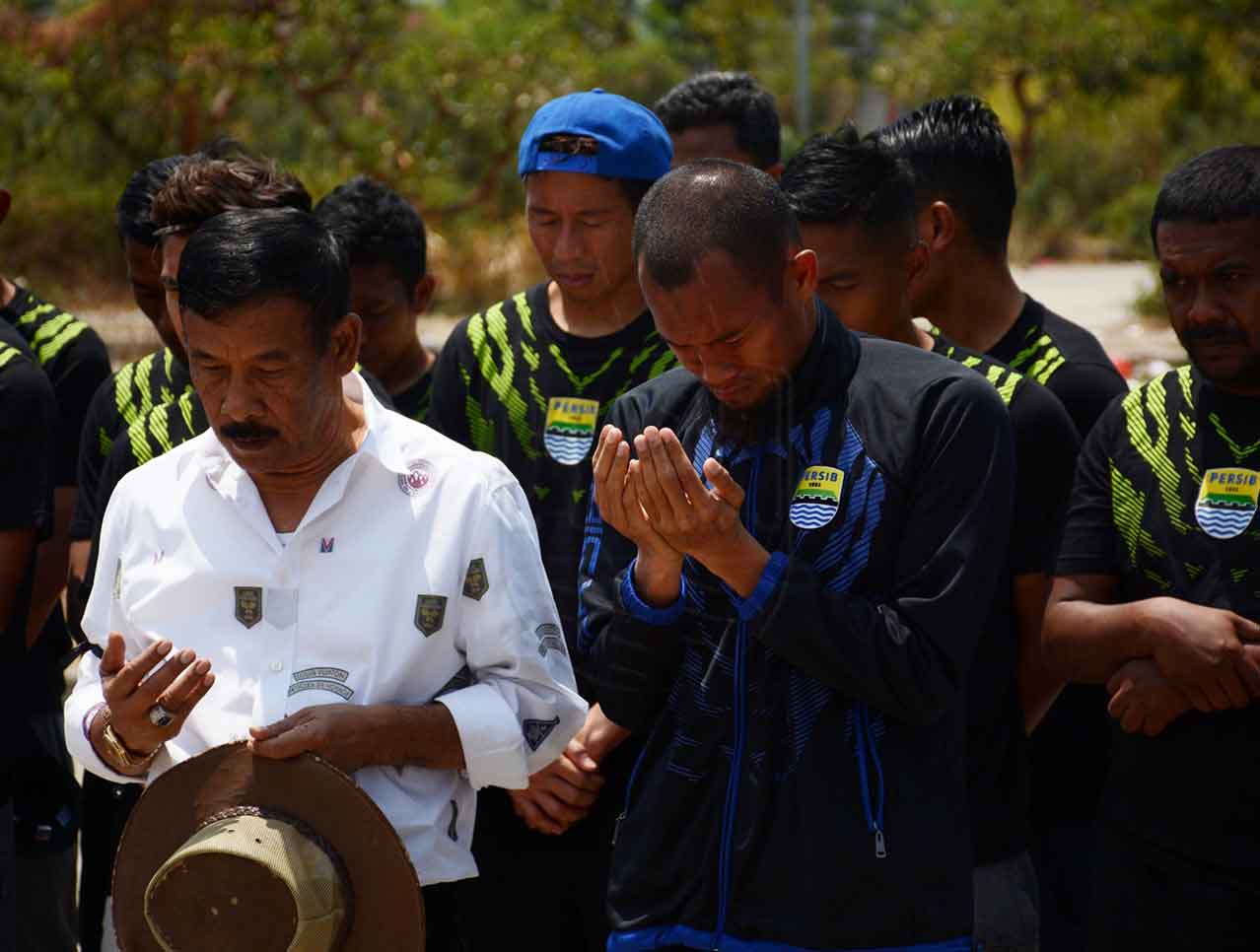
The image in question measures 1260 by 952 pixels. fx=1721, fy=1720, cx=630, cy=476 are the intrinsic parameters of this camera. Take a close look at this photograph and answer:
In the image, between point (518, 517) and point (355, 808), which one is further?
point (518, 517)

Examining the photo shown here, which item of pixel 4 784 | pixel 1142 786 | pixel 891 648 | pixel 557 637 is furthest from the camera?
pixel 4 784

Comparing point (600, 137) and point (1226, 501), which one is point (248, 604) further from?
point (1226, 501)

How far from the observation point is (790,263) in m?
2.84

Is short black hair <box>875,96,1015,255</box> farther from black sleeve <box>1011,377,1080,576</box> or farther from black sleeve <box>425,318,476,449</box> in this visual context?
black sleeve <box>425,318,476,449</box>

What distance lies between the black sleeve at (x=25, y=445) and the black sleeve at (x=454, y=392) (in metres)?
0.89

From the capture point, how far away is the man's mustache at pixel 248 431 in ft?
9.67

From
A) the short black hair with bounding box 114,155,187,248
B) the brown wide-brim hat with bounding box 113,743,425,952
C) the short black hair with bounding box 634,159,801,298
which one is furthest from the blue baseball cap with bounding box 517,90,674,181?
the brown wide-brim hat with bounding box 113,743,425,952

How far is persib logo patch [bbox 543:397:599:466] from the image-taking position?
390 centimetres

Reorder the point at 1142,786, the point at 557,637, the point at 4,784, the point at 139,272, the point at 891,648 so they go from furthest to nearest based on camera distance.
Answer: the point at 139,272 → the point at 4,784 → the point at 1142,786 → the point at 557,637 → the point at 891,648

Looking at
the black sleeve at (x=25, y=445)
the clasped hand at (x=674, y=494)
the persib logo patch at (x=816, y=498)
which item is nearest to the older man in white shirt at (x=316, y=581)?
the clasped hand at (x=674, y=494)

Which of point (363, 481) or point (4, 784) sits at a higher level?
point (363, 481)

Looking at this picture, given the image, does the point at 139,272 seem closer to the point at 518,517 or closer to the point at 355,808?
the point at 518,517

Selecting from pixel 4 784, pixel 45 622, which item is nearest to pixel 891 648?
pixel 4 784

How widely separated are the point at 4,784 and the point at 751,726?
1900 millimetres
